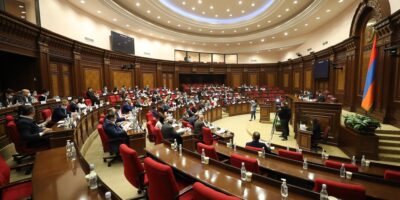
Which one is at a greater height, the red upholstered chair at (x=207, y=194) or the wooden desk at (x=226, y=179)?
the red upholstered chair at (x=207, y=194)

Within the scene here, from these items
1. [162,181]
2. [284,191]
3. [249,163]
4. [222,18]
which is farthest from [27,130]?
[222,18]

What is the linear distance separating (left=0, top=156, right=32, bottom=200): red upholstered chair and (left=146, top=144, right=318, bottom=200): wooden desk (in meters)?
1.67

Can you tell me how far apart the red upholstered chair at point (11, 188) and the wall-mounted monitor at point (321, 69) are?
14775 millimetres

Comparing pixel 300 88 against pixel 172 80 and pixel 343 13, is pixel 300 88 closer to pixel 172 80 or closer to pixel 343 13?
pixel 343 13

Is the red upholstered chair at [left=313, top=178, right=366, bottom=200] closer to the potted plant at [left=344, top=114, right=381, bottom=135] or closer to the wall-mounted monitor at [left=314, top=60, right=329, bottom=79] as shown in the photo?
the potted plant at [left=344, top=114, right=381, bottom=135]

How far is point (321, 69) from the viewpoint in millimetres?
12820

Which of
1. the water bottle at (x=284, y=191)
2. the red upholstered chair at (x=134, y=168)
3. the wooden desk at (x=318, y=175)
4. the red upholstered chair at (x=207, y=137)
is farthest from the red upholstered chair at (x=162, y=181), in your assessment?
the red upholstered chair at (x=207, y=137)

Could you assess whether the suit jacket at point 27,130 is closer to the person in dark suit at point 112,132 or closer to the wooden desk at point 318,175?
the person in dark suit at point 112,132

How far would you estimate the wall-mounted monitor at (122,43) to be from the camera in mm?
12586

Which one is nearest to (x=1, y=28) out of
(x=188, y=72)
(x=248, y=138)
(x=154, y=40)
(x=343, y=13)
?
(x=248, y=138)

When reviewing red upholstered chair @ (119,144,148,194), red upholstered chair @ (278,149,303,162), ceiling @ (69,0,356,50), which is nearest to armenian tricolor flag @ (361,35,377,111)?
ceiling @ (69,0,356,50)

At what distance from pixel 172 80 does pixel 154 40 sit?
3.93 meters

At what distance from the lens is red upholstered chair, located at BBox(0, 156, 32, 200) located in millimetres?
2179

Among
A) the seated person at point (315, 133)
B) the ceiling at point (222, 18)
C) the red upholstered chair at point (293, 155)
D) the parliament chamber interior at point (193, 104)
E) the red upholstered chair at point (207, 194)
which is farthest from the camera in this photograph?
the ceiling at point (222, 18)
